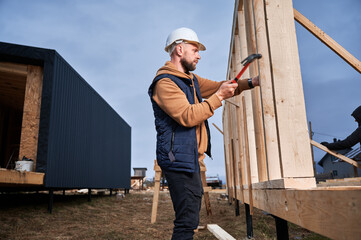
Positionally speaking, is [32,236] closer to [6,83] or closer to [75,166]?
[75,166]

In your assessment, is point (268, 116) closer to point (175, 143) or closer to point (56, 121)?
point (175, 143)

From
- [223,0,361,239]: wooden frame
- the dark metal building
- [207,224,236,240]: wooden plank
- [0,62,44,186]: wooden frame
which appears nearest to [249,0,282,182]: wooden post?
[223,0,361,239]: wooden frame

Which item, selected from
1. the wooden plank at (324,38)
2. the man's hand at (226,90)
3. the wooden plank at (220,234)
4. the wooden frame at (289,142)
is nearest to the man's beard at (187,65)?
the man's hand at (226,90)

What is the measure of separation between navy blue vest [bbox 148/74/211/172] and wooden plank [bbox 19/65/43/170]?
5.72 metres

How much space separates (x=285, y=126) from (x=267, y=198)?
943 millimetres

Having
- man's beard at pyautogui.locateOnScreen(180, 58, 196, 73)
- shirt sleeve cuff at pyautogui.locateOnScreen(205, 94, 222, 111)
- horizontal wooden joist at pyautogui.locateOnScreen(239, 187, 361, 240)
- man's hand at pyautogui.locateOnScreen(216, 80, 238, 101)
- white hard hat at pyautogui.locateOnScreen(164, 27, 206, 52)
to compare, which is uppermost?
white hard hat at pyautogui.locateOnScreen(164, 27, 206, 52)

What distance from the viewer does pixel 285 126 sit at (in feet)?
7.61

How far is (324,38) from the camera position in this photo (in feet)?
9.82

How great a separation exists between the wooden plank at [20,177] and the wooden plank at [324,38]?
5560 mm

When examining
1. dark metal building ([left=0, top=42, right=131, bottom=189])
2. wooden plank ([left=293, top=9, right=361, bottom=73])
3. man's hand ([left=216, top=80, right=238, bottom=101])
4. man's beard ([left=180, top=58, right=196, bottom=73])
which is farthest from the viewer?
dark metal building ([left=0, top=42, right=131, bottom=189])

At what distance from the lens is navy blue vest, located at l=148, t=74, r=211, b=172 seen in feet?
7.33

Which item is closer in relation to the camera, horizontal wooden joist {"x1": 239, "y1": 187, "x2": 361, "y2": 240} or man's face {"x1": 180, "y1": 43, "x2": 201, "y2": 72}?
horizontal wooden joist {"x1": 239, "y1": 187, "x2": 361, "y2": 240}

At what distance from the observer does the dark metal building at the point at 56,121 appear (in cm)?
709

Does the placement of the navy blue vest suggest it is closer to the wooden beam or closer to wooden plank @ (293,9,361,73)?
the wooden beam
